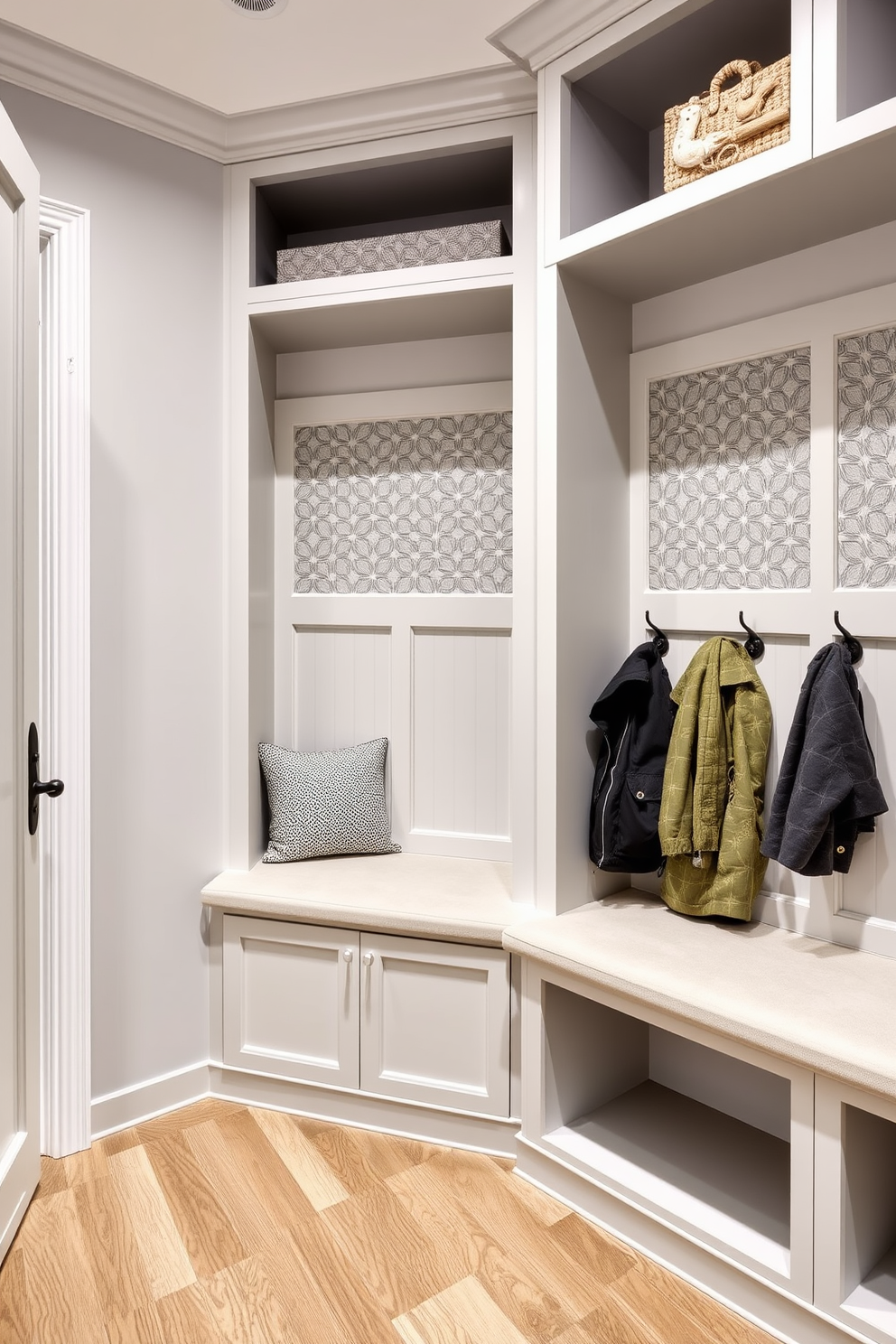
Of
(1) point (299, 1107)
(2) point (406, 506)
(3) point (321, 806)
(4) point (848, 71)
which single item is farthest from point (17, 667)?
(4) point (848, 71)

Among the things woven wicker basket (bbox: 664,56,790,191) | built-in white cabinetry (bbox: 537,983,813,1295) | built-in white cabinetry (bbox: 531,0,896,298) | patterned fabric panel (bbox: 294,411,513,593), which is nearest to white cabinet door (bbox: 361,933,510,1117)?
built-in white cabinetry (bbox: 537,983,813,1295)

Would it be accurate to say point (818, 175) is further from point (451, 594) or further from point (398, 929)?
point (398, 929)

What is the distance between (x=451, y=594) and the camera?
99.7 inches

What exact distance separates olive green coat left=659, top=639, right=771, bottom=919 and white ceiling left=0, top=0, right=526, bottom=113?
150 cm

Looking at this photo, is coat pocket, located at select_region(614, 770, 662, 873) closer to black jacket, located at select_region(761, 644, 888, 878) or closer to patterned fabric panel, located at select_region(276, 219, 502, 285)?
black jacket, located at select_region(761, 644, 888, 878)

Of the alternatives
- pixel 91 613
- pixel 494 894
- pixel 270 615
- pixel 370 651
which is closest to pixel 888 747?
pixel 494 894

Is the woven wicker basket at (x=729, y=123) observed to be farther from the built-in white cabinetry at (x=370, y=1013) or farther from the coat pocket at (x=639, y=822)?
the built-in white cabinetry at (x=370, y=1013)

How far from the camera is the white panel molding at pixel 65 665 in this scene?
2.08 m

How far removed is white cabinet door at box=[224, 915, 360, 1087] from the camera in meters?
2.22

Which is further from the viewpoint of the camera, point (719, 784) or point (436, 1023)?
point (436, 1023)

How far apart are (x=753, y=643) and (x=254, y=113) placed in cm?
186

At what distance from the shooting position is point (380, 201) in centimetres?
253

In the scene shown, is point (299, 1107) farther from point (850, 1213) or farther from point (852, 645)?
point (852, 645)

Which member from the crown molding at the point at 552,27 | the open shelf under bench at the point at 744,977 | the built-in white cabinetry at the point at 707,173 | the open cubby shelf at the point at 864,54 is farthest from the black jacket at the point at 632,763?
the crown molding at the point at 552,27
